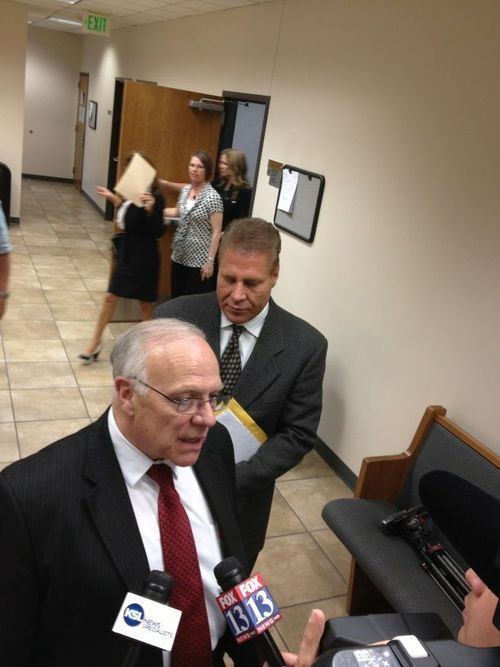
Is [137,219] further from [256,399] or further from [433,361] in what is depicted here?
[256,399]

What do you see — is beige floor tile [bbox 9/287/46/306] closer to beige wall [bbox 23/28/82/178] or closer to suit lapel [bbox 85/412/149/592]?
suit lapel [bbox 85/412/149/592]

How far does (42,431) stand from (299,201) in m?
2.53

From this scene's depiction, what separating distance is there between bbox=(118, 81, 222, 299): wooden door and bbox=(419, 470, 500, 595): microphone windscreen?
5201mm

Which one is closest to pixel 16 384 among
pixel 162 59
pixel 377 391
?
pixel 377 391

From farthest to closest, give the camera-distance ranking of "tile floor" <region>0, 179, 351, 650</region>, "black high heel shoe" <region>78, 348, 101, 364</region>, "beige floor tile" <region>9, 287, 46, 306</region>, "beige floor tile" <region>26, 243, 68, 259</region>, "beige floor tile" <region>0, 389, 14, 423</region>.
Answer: "beige floor tile" <region>26, 243, 68, 259</region> → "beige floor tile" <region>9, 287, 46, 306</region> → "black high heel shoe" <region>78, 348, 101, 364</region> → "beige floor tile" <region>0, 389, 14, 423</region> → "tile floor" <region>0, 179, 351, 650</region>

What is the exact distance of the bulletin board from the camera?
3.96 meters

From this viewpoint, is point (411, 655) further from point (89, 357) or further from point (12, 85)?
point (12, 85)

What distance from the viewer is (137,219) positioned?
4.43 meters

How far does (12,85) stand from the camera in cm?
774

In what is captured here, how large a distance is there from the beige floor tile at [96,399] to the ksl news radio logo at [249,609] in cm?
294

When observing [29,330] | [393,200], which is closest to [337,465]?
[393,200]

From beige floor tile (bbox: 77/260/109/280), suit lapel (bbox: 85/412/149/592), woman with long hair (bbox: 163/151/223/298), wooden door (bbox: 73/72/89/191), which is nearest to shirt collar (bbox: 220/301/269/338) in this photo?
suit lapel (bbox: 85/412/149/592)

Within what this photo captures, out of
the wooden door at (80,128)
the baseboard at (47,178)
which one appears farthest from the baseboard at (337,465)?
the baseboard at (47,178)

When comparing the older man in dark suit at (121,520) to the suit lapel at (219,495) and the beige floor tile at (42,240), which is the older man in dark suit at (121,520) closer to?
the suit lapel at (219,495)
